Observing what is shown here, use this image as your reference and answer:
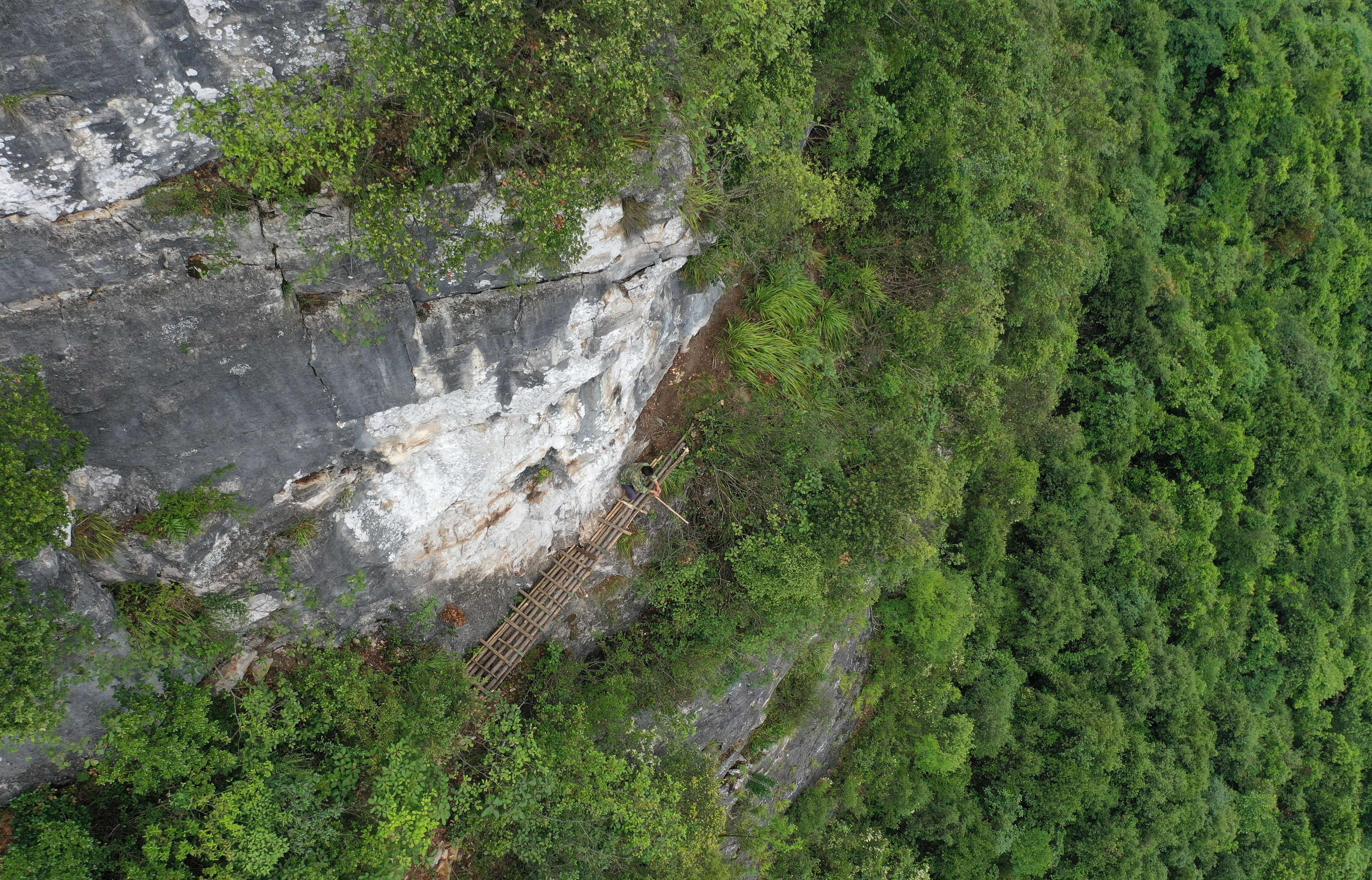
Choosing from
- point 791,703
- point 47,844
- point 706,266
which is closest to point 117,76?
point 706,266

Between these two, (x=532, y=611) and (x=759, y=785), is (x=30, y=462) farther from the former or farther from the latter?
(x=759, y=785)

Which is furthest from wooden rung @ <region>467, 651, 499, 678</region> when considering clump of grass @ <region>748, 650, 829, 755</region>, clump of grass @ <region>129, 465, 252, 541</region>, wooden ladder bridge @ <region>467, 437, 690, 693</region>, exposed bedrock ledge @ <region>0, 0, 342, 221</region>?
exposed bedrock ledge @ <region>0, 0, 342, 221</region>

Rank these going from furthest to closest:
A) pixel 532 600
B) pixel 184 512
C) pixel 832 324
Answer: pixel 832 324 → pixel 532 600 → pixel 184 512

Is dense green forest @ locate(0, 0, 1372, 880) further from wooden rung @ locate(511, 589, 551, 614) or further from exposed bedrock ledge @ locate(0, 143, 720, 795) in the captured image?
wooden rung @ locate(511, 589, 551, 614)

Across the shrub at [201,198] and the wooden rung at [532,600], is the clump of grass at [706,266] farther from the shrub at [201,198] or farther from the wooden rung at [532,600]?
the shrub at [201,198]

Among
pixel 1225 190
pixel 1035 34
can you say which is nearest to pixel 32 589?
pixel 1035 34

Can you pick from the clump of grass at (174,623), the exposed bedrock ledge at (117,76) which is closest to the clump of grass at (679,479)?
the clump of grass at (174,623)

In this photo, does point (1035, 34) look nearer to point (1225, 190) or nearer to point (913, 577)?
point (913, 577)
